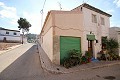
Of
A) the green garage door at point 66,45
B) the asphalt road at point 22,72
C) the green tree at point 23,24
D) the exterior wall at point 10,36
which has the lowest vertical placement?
the asphalt road at point 22,72

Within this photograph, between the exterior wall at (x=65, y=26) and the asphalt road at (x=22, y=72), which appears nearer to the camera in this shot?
the asphalt road at (x=22, y=72)

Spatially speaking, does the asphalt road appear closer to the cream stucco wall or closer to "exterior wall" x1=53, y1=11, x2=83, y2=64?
"exterior wall" x1=53, y1=11, x2=83, y2=64

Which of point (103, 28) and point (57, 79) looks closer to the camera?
point (57, 79)

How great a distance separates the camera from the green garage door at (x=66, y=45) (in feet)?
34.0

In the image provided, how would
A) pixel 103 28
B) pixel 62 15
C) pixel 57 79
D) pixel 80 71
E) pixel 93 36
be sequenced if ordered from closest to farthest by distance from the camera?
pixel 57 79 → pixel 80 71 → pixel 62 15 → pixel 93 36 → pixel 103 28

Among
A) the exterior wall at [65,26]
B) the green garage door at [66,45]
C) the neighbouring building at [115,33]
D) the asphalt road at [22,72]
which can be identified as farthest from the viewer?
the neighbouring building at [115,33]

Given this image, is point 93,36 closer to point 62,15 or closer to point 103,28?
point 103,28

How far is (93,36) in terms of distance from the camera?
12945mm

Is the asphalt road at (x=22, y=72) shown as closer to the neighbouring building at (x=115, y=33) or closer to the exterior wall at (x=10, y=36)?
the neighbouring building at (x=115, y=33)

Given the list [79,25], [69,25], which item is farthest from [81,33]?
[69,25]

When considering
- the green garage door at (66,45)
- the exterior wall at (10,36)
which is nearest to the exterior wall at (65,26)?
the green garage door at (66,45)

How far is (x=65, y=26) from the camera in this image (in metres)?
10.6

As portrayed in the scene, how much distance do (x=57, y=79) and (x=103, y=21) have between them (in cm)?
1072

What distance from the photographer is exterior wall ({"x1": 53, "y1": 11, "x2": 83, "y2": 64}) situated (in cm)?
1012
